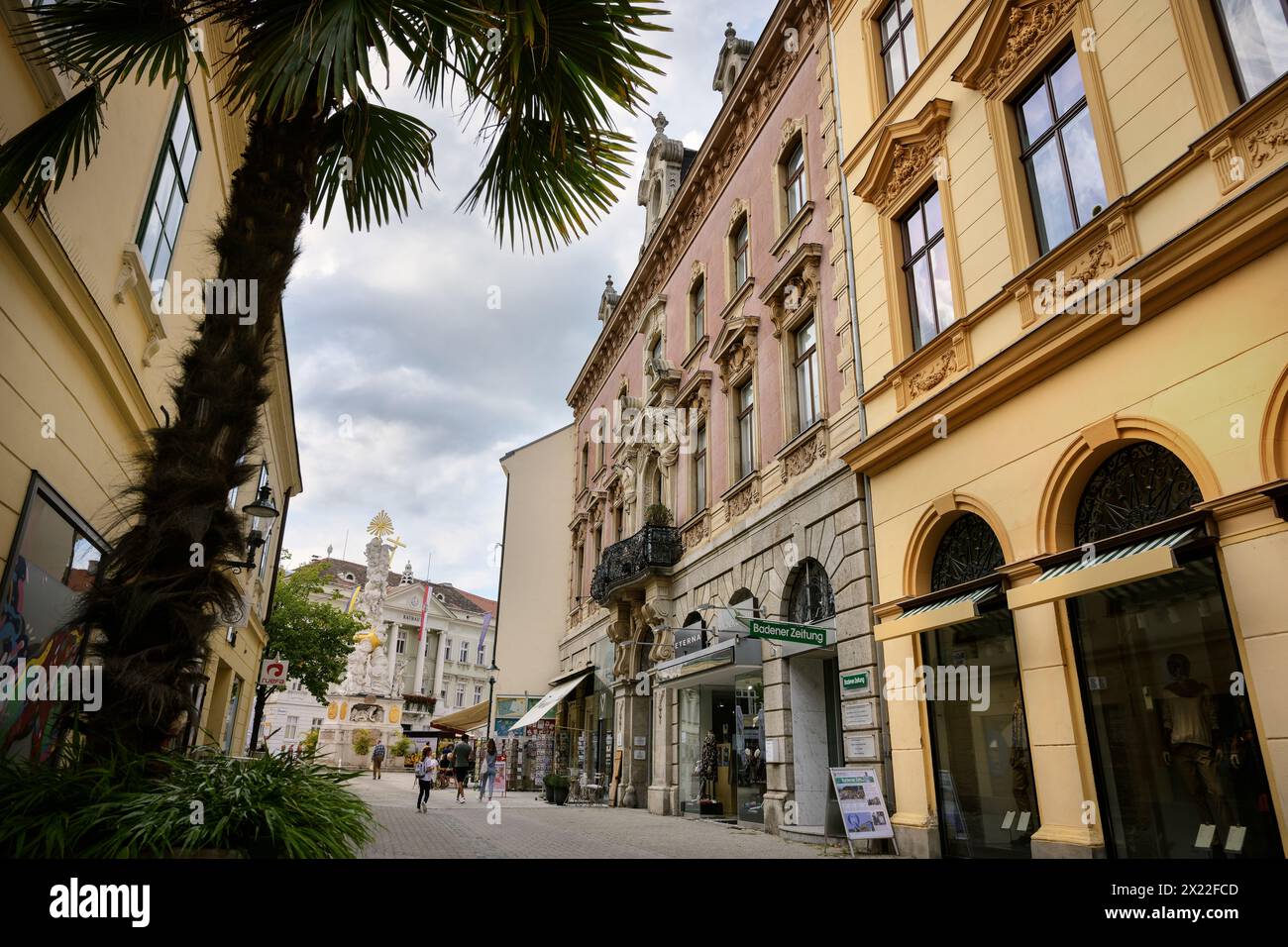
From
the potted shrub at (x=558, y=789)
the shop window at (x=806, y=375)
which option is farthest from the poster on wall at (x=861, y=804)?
the potted shrub at (x=558, y=789)

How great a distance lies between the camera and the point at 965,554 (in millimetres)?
10266

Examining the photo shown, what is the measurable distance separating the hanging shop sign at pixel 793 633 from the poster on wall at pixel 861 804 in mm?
1909

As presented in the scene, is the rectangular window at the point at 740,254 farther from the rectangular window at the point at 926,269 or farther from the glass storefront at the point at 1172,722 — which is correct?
the glass storefront at the point at 1172,722

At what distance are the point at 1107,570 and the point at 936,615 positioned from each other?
270 centimetres

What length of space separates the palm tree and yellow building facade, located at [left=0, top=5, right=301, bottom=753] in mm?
400

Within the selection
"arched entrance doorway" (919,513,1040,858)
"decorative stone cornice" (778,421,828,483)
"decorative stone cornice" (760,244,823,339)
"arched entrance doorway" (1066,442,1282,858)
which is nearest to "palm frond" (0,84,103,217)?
"arched entrance doorway" (1066,442,1282,858)

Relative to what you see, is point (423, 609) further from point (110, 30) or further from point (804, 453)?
point (110, 30)

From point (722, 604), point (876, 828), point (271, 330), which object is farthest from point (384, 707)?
point (271, 330)

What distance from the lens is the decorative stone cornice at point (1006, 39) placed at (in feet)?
31.2

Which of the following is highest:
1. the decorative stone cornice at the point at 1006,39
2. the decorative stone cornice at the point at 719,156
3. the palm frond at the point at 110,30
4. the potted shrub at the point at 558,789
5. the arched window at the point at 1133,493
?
the decorative stone cornice at the point at 719,156

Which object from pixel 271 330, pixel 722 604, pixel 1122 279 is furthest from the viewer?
pixel 722 604
